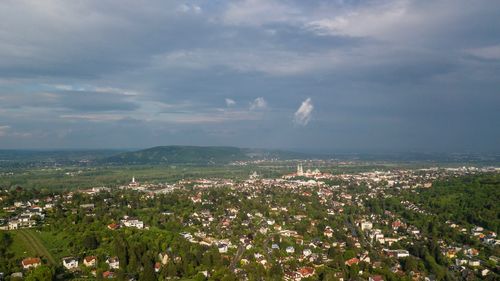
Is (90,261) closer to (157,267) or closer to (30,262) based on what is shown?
(30,262)

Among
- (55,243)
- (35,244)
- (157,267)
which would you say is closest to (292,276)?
(157,267)

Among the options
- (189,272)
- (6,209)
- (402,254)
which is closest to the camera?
(189,272)

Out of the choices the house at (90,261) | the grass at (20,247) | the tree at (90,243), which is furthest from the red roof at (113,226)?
the house at (90,261)

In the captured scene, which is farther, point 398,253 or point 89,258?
point 398,253

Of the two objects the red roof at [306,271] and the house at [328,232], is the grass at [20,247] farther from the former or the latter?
the house at [328,232]

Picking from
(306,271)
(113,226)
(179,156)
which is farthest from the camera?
(179,156)

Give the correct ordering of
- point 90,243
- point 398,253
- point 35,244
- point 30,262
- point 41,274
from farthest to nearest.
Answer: point 398,253, point 90,243, point 35,244, point 30,262, point 41,274

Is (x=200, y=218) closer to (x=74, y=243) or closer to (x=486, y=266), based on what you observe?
(x=74, y=243)

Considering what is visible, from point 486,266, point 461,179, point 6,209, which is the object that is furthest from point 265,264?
point 461,179
